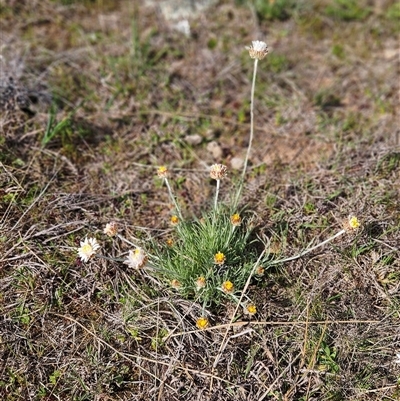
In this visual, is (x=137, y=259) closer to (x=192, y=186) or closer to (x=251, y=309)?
(x=251, y=309)

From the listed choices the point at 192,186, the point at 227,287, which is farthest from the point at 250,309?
the point at 192,186

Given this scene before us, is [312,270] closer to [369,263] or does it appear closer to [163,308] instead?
[369,263]

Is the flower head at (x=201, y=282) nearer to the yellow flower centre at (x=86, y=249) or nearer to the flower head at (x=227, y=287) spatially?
the flower head at (x=227, y=287)

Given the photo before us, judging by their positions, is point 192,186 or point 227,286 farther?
point 192,186

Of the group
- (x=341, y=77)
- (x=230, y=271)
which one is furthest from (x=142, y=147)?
(x=341, y=77)

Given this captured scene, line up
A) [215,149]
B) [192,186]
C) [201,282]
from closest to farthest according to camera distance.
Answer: [201,282] < [192,186] < [215,149]

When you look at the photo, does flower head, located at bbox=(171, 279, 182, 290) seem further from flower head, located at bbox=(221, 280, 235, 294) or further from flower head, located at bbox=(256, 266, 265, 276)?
flower head, located at bbox=(256, 266, 265, 276)
